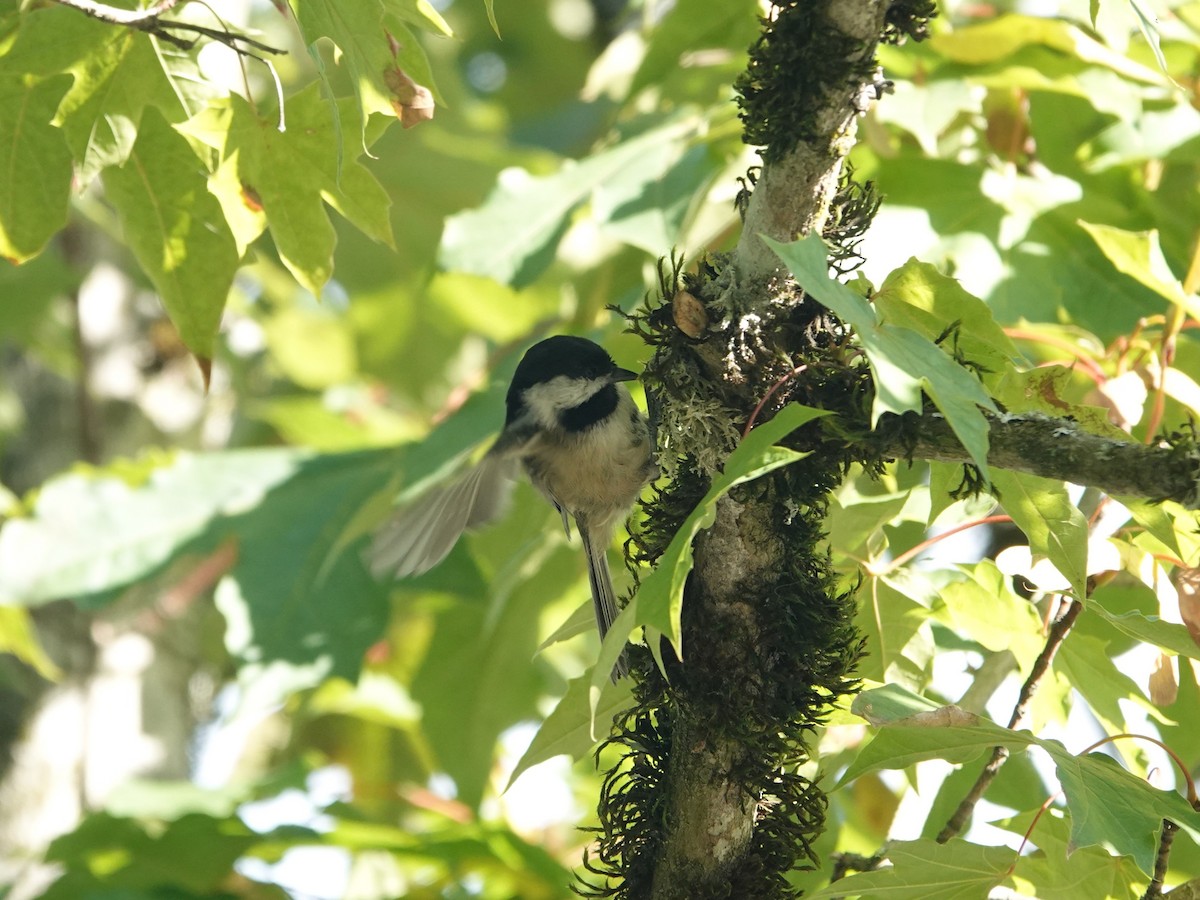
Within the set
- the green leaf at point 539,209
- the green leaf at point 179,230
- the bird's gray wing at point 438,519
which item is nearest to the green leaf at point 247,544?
the bird's gray wing at point 438,519

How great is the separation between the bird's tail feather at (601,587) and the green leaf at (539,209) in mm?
662

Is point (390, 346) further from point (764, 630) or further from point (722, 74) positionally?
point (764, 630)

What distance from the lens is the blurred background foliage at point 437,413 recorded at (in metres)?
1.92

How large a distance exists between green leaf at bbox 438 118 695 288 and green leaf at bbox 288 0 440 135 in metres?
0.84

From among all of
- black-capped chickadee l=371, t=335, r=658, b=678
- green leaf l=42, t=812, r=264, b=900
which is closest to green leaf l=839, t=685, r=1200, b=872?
black-capped chickadee l=371, t=335, r=658, b=678

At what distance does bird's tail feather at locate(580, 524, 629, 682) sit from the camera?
2.12m

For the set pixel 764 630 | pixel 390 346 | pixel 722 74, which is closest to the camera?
pixel 764 630

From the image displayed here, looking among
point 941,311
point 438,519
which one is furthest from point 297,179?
point 438,519

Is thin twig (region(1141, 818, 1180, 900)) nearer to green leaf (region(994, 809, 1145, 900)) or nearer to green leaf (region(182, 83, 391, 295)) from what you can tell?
green leaf (region(994, 809, 1145, 900))

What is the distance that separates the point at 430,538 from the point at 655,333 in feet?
4.17

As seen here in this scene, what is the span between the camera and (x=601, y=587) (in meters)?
2.68

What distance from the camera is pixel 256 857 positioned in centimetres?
325


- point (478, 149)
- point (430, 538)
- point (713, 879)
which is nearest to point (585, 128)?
point (478, 149)

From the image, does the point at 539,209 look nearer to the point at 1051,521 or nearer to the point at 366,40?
the point at 366,40
